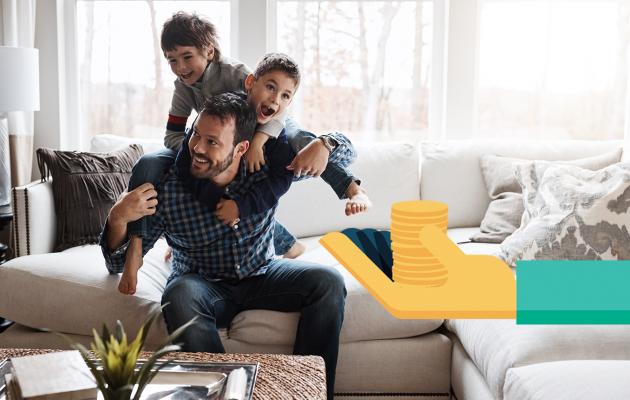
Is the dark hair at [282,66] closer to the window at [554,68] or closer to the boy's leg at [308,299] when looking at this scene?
the boy's leg at [308,299]

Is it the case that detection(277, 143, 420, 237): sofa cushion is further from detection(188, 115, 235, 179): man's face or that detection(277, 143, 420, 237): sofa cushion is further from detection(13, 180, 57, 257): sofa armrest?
detection(188, 115, 235, 179): man's face

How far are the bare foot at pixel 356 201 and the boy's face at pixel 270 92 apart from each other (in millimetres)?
206

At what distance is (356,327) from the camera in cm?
230

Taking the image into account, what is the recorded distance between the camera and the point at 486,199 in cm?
309

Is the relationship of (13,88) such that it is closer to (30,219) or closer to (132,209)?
(30,219)

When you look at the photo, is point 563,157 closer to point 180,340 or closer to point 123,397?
point 180,340

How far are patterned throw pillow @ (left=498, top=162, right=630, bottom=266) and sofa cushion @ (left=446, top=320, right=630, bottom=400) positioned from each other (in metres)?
0.32

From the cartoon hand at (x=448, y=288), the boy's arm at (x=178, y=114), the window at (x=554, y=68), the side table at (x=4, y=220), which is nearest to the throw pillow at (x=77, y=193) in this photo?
the side table at (x=4, y=220)

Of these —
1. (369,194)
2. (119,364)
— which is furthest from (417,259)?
(369,194)

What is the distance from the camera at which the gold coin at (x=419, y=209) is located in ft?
2.09

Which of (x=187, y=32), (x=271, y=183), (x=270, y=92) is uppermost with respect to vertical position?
(x=187, y=32)

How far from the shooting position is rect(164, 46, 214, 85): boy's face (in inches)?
58.6

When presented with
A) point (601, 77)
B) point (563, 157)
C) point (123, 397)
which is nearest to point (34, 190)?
point (123, 397)

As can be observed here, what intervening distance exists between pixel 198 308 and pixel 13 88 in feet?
4.60
